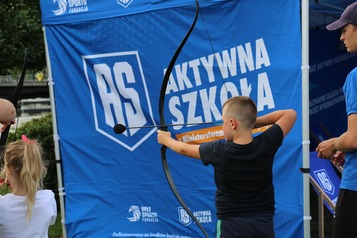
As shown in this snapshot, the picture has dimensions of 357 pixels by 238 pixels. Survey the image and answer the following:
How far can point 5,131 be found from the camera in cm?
374

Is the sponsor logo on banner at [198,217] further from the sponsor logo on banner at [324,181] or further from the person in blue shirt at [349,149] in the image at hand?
the person in blue shirt at [349,149]

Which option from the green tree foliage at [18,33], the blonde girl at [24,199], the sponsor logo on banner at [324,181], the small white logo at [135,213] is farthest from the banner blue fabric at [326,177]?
the green tree foliage at [18,33]

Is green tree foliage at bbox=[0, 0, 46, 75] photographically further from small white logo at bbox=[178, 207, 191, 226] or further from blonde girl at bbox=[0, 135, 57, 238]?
blonde girl at bbox=[0, 135, 57, 238]

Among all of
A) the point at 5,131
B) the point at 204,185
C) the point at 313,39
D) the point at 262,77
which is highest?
the point at 313,39

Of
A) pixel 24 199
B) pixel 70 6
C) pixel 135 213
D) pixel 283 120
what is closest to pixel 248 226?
pixel 283 120

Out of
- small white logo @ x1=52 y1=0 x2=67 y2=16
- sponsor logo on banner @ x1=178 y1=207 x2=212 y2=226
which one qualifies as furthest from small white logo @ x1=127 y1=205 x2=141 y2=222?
small white logo @ x1=52 y1=0 x2=67 y2=16

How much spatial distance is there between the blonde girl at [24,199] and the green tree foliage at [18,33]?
20.3 ft

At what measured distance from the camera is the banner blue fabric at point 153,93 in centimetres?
454

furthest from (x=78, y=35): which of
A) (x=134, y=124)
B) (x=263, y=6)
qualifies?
(x=263, y=6)

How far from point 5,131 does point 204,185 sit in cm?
196

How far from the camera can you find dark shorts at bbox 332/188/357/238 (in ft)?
10.4

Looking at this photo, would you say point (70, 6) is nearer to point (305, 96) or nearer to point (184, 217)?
point (184, 217)

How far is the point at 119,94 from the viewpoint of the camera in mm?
5301

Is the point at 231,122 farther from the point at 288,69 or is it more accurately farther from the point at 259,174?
the point at 288,69
